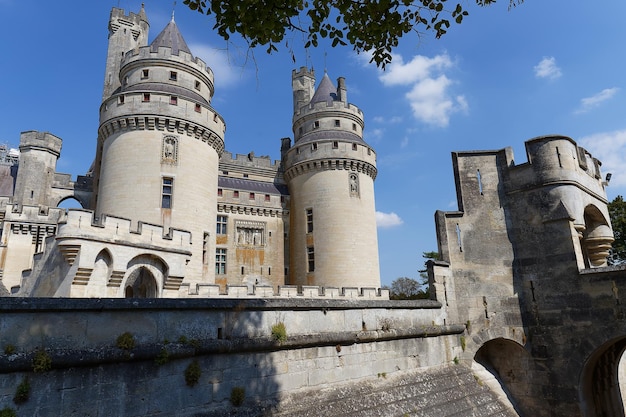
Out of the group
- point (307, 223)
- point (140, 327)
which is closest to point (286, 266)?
point (307, 223)

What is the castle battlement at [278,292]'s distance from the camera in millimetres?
16906

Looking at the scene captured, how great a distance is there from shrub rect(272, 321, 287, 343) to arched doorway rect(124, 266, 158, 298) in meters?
11.0

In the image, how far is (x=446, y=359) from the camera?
9.61 m

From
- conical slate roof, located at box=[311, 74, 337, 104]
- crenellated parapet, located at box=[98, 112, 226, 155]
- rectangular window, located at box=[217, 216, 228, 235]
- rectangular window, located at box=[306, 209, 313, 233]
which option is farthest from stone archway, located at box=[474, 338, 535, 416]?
conical slate roof, located at box=[311, 74, 337, 104]

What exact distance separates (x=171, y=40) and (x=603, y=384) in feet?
87.9

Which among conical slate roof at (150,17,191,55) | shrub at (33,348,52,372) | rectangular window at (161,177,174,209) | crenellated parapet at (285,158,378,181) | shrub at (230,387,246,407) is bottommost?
shrub at (230,387,246,407)

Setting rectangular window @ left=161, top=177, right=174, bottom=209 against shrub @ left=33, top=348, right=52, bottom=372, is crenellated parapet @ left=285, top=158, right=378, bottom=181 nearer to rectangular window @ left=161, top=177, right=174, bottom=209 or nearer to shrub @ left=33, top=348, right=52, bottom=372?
rectangular window @ left=161, top=177, right=174, bottom=209

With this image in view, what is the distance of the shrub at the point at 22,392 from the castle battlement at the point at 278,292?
12.1 m

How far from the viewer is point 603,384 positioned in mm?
10555

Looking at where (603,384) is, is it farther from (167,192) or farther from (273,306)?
(167,192)

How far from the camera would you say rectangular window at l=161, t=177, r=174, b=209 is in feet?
66.6

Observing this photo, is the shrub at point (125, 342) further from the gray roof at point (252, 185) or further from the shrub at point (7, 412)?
the gray roof at point (252, 185)

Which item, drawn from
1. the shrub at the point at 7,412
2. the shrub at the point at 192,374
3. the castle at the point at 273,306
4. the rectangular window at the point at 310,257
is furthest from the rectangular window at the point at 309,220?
the shrub at the point at 7,412

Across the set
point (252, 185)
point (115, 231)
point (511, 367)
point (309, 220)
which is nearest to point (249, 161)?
point (252, 185)
